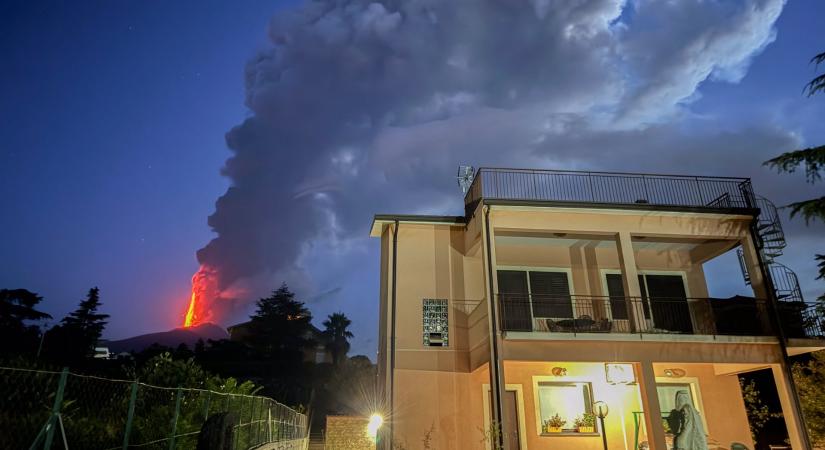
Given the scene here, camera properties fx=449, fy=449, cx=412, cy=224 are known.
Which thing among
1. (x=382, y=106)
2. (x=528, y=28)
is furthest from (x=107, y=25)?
(x=382, y=106)

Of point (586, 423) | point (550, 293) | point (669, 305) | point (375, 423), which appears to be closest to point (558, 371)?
point (586, 423)

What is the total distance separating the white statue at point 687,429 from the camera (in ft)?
25.3

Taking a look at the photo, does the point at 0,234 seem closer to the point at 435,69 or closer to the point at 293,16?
the point at 293,16

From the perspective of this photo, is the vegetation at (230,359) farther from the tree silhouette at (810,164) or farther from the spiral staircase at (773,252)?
the spiral staircase at (773,252)

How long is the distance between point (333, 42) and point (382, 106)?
50.1 metres

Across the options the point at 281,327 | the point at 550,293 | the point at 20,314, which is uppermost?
the point at 281,327

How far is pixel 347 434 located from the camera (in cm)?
1694

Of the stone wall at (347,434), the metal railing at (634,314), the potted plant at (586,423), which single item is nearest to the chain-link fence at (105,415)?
the stone wall at (347,434)

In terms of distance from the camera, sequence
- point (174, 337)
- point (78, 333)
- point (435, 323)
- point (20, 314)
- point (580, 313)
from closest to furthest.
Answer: point (435, 323) → point (580, 313) → point (20, 314) → point (78, 333) → point (174, 337)

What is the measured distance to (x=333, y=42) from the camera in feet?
184

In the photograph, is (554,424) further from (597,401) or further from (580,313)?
(580,313)

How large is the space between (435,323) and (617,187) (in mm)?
6483

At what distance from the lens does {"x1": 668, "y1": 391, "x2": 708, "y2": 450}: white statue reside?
25.3ft

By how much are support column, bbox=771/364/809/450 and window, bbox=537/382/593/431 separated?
4.22m
